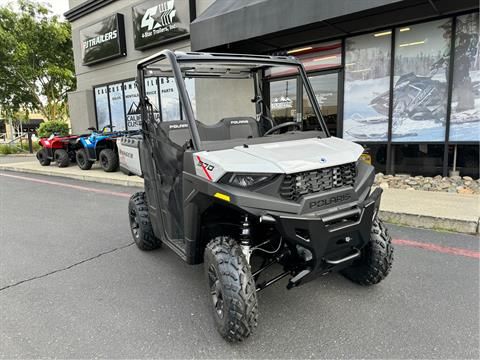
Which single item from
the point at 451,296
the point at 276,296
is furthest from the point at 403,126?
the point at 276,296

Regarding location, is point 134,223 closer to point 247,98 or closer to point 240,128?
point 240,128

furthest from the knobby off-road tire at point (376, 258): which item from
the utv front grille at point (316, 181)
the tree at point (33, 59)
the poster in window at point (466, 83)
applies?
the tree at point (33, 59)

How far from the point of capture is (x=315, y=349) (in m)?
2.42

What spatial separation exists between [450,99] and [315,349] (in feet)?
21.3

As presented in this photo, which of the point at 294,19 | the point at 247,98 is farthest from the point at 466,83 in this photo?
the point at 247,98

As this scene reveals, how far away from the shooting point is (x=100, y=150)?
1068 centimetres

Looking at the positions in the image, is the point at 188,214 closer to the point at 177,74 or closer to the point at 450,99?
the point at 177,74

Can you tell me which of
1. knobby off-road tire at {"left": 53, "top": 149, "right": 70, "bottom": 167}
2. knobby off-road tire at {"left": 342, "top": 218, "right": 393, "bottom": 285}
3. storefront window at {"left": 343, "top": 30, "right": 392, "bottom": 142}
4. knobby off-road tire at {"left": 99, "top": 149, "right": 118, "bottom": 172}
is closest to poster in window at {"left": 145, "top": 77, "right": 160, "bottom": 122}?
knobby off-road tire at {"left": 342, "top": 218, "right": 393, "bottom": 285}

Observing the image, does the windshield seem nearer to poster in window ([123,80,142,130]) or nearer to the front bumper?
the front bumper

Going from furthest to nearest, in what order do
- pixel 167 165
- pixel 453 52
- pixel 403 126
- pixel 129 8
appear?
pixel 129 8 → pixel 403 126 → pixel 453 52 → pixel 167 165

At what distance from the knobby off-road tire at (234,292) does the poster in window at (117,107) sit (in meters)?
13.2

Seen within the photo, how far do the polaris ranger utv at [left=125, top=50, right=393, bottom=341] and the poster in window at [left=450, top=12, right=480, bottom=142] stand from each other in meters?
4.98

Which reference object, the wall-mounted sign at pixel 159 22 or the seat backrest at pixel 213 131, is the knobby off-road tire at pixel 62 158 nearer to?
the wall-mounted sign at pixel 159 22

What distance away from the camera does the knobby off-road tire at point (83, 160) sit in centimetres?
1095
